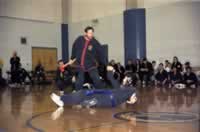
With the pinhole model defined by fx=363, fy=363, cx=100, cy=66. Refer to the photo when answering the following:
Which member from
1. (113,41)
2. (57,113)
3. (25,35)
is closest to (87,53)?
(57,113)

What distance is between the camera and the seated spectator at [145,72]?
15.4m

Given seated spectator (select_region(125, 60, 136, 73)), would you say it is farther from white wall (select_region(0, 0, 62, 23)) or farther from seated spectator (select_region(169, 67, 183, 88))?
white wall (select_region(0, 0, 62, 23))

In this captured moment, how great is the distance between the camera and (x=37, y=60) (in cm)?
1981

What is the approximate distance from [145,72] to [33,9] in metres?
7.71

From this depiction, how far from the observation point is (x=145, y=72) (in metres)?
15.4

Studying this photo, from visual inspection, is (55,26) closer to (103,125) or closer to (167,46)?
(167,46)

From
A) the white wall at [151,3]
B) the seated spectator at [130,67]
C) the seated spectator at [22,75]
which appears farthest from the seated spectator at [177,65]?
the seated spectator at [22,75]

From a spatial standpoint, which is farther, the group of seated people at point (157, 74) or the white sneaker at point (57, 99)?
the group of seated people at point (157, 74)

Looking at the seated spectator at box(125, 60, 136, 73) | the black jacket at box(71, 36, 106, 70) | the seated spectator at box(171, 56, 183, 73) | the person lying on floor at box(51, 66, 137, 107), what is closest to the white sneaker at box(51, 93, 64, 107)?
the person lying on floor at box(51, 66, 137, 107)

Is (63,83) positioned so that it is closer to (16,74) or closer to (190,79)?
(190,79)

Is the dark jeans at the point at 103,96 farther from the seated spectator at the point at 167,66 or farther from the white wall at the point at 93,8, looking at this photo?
the white wall at the point at 93,8

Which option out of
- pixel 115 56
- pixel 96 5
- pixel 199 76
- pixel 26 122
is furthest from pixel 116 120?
pixel 96 5

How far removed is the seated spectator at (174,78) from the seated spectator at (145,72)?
114 centimetres

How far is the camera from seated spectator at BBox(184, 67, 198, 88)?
13680 mm
